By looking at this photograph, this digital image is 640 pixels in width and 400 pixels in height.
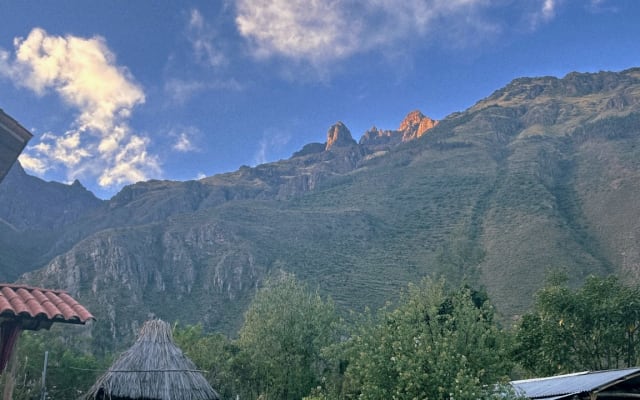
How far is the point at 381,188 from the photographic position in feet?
328

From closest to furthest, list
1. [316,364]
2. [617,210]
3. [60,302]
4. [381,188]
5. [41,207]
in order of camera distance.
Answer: [60,302] → [316,364] → [617,210] → [381,188] → [41,207]

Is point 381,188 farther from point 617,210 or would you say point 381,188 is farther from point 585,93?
point 585,93

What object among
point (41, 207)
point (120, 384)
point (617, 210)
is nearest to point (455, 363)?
point (120, 384)

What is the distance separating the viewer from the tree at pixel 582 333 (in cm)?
2650

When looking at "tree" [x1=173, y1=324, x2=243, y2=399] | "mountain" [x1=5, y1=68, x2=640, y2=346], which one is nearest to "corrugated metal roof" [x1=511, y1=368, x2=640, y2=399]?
"tree" [x1=173, y1=324, x2=243, y2=399]

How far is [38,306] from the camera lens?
8117mm

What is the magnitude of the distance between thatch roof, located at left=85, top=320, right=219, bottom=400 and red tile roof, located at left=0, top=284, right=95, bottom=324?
5801 mm

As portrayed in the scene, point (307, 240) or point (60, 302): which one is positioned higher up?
point (307, 240)

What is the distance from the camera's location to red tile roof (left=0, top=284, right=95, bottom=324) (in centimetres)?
784

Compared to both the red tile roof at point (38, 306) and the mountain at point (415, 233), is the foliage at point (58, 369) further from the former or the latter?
the red tile roof at point (38, 306)

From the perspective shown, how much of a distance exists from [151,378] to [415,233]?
64.4 meters

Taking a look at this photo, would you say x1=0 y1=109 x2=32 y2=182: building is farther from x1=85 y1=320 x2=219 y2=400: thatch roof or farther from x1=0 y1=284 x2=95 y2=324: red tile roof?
x1=85 y1=320 x2=219 y2=400: thatch roof

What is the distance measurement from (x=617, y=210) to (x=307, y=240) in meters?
38.4

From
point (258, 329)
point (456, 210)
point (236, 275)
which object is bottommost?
point (258, 329)
